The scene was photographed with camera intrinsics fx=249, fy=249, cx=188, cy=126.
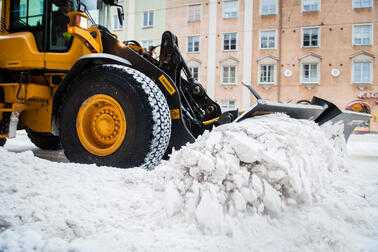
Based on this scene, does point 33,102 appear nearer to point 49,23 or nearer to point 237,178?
point 49,23

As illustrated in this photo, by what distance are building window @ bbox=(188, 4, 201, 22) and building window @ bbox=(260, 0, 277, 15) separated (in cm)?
473

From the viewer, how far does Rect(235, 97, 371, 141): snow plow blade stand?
256 centimetres

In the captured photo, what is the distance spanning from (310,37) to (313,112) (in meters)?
17.7

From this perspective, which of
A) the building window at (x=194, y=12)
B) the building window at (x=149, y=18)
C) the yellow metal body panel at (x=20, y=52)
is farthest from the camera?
the building window at (x=149, y=18)

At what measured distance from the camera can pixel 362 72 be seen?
17453 millimetres

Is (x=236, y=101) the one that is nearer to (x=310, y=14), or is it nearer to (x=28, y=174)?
(x=310, y=14)

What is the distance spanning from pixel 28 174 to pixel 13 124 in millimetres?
2025

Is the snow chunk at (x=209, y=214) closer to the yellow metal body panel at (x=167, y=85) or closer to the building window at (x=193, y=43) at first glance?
the yellow metal body panel at (x=167, y=85)

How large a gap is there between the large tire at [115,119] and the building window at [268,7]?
18825mm

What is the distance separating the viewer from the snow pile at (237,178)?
139cm

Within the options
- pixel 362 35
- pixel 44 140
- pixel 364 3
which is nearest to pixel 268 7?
pixel 364 3

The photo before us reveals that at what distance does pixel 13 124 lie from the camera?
11.1 ft

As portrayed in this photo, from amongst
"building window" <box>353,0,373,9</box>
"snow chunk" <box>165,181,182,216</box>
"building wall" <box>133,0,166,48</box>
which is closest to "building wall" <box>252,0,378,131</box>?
"building window" <box>353,0,373,9</box>

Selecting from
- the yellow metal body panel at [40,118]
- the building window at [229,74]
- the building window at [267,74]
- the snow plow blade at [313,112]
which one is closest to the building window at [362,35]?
the building window at [267,74]
